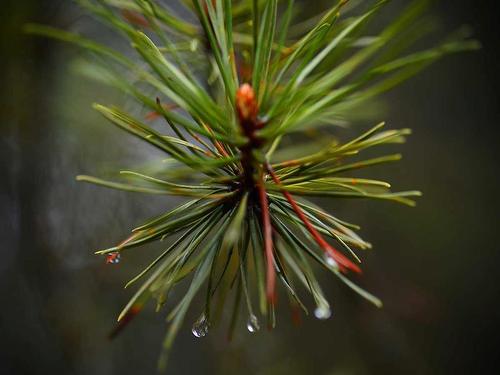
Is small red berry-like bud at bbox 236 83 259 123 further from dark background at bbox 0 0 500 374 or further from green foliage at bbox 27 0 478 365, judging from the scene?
dark background at bbox 0 0 500 374

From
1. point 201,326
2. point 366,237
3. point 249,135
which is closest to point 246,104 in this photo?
point 249,135

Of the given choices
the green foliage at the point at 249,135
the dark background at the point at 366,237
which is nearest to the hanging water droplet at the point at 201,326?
the green foliage at the point at 249,135

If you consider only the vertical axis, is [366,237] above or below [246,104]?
below

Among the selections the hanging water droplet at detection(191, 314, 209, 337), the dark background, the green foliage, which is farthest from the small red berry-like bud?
the dark background

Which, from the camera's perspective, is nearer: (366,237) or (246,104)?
(246,104)

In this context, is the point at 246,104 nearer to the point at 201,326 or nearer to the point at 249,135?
the point at 249,135

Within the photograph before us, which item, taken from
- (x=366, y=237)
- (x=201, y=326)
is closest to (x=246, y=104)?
(x=201, y=326)
